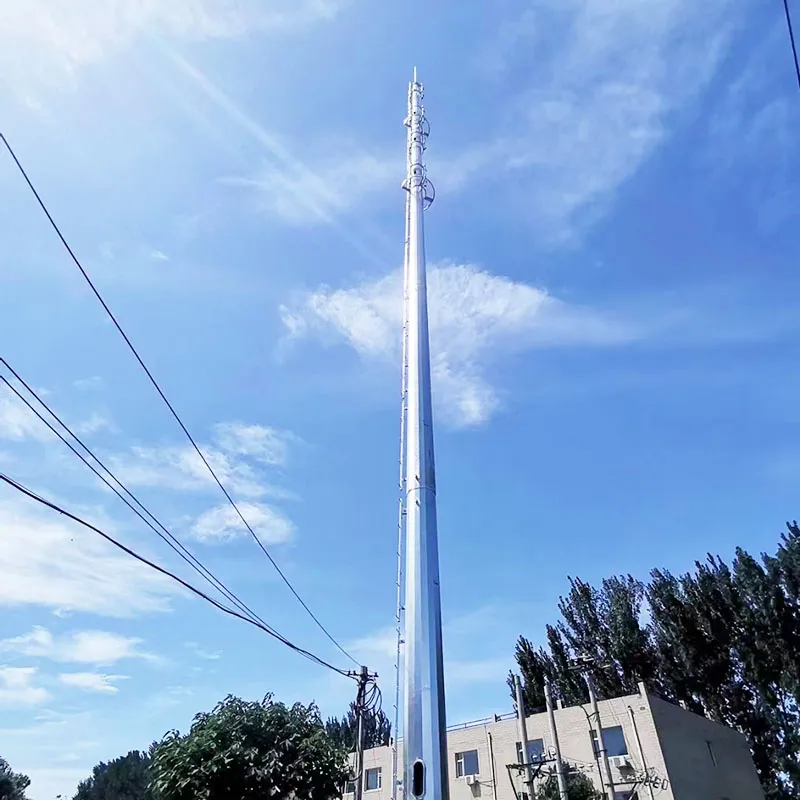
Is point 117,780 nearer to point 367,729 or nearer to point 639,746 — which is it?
point 367,729

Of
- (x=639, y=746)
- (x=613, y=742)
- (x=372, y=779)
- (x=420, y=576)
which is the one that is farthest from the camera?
(x=372, y=779)

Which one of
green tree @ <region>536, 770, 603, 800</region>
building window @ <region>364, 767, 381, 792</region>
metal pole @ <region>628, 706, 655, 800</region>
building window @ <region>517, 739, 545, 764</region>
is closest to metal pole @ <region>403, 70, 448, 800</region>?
green tree @ <region>536, 770, 603, 800</region>

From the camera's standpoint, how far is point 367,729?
22.4 meters

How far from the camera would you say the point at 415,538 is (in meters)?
5.96

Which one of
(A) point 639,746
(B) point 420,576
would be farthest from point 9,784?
(B) point 420,576

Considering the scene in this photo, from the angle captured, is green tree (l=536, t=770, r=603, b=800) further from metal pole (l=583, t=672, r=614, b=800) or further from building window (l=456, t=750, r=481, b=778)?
building window (l=456, t=750, r=481, b=778)

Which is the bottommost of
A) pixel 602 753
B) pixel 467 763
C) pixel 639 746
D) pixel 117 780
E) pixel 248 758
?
pixel 248 758

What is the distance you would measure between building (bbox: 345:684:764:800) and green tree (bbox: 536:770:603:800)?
16.8 inches

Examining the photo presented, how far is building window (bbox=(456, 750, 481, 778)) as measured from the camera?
24.7 meters

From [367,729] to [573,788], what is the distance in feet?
23.6

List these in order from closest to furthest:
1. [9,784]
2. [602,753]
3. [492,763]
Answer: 1. [602,753]
2. [492,763]
3. [9,784]

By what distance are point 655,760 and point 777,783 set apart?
60.4 ft

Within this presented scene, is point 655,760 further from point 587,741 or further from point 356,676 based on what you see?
point 356,676

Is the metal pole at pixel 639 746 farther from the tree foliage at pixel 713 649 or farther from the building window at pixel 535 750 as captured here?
the tree foliage at pixel 713 649
